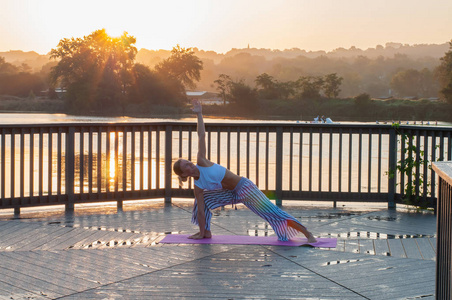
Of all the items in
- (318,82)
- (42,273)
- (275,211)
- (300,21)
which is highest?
(300,21)

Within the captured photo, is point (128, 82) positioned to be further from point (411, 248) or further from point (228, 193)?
point (411, 248)

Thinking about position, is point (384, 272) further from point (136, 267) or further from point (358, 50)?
point (358, 50)

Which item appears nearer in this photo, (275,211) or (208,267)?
(208,267)

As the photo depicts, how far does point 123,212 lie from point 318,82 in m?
66.1

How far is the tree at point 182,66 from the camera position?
248 ft

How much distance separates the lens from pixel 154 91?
66.9 metres

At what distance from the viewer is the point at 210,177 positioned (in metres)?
5.89

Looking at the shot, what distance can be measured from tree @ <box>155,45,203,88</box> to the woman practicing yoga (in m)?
68.6

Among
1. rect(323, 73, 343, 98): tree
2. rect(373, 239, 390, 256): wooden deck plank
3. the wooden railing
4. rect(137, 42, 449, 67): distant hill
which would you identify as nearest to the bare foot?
rect(373, 239, 390, 256): wooden deck plank

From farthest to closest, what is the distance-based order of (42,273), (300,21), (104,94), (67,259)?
(300,21), (104,94), (67,259), (42,273)

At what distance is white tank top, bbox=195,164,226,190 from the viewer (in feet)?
19.3

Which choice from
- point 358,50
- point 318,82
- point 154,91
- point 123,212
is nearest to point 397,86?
point 318,82

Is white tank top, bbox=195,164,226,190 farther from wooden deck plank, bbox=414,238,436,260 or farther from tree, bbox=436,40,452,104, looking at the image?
tree, bbox=436,40,452,104

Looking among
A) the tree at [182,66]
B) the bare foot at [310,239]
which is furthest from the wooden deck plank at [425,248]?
the tree at [182,66]
